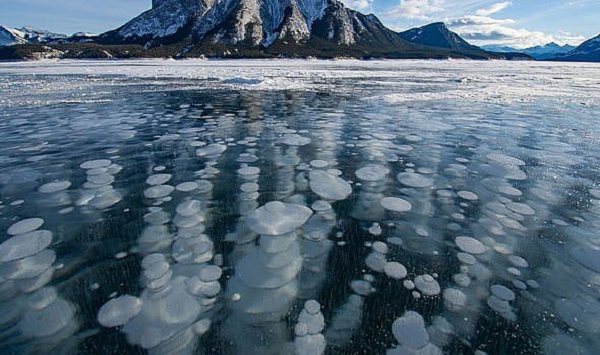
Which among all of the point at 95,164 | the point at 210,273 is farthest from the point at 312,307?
the point at 95,164

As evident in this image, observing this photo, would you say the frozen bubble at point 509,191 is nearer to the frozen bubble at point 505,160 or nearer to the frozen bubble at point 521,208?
the frozen bubble at point 521,208

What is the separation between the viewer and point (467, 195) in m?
4.56

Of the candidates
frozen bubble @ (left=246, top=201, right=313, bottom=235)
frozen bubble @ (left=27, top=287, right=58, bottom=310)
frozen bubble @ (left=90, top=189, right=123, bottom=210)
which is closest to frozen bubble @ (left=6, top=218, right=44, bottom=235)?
frozen bubble @ (left=90, top=189, right=123, bottom=210)

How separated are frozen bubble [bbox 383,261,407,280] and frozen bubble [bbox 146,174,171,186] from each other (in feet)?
12.1

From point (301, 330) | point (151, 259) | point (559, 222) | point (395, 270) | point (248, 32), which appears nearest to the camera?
point (301, 330)

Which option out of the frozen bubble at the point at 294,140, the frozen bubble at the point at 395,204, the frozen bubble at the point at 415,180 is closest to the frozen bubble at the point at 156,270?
the frozen bubble at the point at 395,204

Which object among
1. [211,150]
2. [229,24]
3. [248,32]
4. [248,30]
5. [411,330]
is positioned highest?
[229,24]

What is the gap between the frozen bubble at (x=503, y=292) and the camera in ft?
8.56

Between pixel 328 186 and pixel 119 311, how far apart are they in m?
3.21

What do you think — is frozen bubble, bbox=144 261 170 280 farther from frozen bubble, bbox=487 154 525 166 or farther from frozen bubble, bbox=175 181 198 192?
frozen bubble, bbox=487 154 525 166

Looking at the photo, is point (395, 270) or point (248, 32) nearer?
point (395, 270)

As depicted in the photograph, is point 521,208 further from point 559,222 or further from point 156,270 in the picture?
point 156,270

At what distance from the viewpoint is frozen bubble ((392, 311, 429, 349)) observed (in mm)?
2186

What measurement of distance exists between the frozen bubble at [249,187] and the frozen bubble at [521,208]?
354cm
